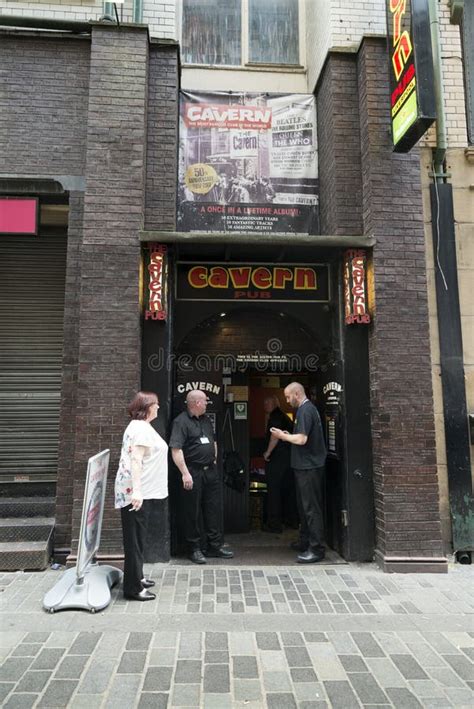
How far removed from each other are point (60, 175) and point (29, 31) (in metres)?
2.00

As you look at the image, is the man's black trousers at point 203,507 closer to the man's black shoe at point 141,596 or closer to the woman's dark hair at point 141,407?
the man's black shoe at point 141,596

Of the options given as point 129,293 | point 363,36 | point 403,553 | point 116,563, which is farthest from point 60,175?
point 403,553

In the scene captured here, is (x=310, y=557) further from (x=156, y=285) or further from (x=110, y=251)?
(x=110, y=251)

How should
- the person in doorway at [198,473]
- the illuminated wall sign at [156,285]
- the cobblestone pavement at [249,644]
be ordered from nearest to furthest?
the cobblestone pavement at [249,644], the person in doorway at [198,473], the illuminated wall sign at [156,285]

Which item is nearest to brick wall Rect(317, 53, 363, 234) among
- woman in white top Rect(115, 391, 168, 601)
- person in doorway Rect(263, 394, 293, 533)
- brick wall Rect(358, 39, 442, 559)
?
brick wall Rect(358, 39, 442, 559)

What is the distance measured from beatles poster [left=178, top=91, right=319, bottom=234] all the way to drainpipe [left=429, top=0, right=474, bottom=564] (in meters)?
1.66

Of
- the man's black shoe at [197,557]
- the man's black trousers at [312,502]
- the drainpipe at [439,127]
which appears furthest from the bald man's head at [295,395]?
the drainpipe at [439,127]

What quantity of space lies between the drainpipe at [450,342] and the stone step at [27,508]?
4.93 metres

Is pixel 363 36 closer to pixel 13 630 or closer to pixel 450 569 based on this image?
pixel 450 569

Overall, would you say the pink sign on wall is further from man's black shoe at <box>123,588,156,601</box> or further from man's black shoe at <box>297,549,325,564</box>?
man's black shoe at <box>297,549,325,564</box>

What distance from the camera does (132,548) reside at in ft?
14.7

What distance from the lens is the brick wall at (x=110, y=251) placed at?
217 inches

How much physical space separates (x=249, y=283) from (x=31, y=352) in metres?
3.07

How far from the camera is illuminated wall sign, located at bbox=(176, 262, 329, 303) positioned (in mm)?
6270
